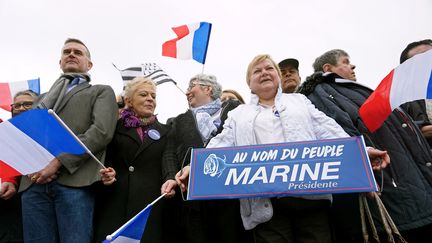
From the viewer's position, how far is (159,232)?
128 inches

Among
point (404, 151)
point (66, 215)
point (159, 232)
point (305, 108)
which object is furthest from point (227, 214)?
point (404, 151)

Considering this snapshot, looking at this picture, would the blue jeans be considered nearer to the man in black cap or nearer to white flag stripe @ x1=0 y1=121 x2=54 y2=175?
white flag stripe @ x1=0 y1=121 x2=54 y2=175

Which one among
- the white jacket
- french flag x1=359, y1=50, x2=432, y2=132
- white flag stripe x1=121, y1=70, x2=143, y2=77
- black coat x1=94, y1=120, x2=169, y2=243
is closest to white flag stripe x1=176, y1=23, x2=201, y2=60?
white flag stripe x1=121, y1=70, x2=143, y2=77

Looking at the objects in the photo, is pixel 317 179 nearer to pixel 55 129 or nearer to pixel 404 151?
pixel 404 151

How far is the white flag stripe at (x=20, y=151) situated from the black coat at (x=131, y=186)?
0.59 metres

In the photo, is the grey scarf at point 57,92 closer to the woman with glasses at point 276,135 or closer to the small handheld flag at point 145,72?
the woman with glasses at point 276,135

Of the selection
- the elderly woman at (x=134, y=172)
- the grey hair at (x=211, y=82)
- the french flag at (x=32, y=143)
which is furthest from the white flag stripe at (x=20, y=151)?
the grey hair at (x=211, y=82)

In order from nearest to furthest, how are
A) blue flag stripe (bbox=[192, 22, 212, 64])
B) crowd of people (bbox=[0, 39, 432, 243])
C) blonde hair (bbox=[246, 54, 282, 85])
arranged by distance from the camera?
crowd of people (bbox=[0, 39, 432, 243]) < blonde hair (bbox=[246, 54, 282, 85]) < blue flag stripe (bbox=[192, 22, 212, 64])

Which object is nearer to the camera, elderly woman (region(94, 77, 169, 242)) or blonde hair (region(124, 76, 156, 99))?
elderly woman (region(94, 77, 169, 242))

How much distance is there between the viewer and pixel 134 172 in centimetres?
339

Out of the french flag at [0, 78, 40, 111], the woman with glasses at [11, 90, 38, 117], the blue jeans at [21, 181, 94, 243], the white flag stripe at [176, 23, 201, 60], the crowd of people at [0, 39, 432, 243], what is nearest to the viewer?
the crowd of people at [0, 39, 432, 243]

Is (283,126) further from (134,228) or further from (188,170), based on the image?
(134,228)

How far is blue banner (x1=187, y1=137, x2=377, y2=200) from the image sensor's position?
242 centimetres

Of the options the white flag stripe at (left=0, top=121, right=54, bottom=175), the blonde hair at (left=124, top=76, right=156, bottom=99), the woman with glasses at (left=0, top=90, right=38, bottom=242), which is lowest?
the woman with glasses at (left=0, top=90, right=38, bottom=242)
